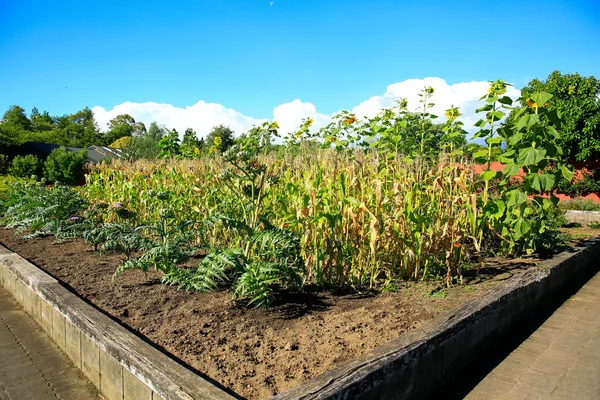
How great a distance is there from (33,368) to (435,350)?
2.56 meters

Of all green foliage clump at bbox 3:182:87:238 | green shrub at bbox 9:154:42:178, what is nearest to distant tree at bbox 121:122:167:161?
green foliage clump at bbox 3:182:87:238

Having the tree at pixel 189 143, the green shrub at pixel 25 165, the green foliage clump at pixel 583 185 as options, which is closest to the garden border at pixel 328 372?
the tree at pixel 189 143

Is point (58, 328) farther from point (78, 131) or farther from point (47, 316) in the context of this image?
point (78, 131)

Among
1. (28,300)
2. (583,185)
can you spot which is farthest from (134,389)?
(583,185)

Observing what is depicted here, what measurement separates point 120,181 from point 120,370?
5.59m

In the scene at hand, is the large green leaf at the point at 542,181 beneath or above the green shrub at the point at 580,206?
above

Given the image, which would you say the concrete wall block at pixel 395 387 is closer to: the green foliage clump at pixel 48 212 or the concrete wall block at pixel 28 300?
the concrete wall block at pixel 28 300

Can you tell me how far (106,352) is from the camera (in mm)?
2492

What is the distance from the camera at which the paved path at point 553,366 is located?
2623mm

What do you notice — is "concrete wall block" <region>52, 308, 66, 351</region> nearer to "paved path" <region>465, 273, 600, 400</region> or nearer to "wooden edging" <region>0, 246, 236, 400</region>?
"wooden edging" <region>0, 246, 236, 400</region>

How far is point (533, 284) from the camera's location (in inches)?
156

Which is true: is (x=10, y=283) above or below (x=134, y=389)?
above

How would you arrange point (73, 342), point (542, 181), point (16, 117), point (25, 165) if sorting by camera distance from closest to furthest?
point (73, 342) < point (542, 181) < point (25, 165) < point (16, 117)

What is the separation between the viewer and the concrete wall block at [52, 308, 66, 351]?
3110 mm
